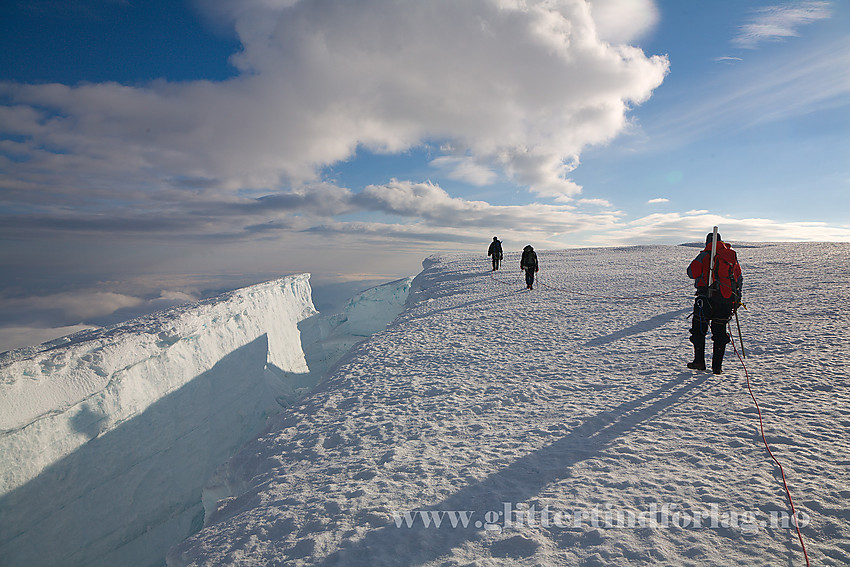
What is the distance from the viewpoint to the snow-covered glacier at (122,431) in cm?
676

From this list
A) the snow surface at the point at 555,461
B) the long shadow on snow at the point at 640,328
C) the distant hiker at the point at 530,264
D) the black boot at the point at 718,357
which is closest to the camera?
the snow surface at the point at 555,461

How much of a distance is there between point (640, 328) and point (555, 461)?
192 inches

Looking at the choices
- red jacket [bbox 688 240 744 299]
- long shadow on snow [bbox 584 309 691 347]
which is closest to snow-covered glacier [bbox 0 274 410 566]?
long shadow on snow [bbox 584 309 691 347]

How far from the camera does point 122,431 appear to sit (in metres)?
8.54

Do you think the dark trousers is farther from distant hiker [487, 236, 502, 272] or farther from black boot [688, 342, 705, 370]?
distant hiker [487, 236, 502, 272]

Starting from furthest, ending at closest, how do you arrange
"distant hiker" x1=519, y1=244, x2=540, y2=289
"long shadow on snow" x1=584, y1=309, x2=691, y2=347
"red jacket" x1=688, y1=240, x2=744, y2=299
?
1. "distant hiker" x1=519, y1=244, x2=540, y2=289
2. "long shadow on snow" x1=584, y1=309, x2=691, y2=347
3. "red jacket" x1=688, y1=240, x2=744, y2=299

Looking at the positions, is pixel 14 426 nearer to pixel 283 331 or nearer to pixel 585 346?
pixel 585 346

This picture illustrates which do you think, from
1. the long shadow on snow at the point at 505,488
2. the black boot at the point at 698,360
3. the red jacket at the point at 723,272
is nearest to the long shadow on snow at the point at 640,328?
the black boot at the point at 698,360

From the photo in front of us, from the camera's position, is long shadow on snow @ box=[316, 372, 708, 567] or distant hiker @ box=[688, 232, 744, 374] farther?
distant hiker @ box=[688, 232, 744, 374]

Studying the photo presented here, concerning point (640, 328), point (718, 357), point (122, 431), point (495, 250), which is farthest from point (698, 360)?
point (495, 250)

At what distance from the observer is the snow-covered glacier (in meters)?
6.76

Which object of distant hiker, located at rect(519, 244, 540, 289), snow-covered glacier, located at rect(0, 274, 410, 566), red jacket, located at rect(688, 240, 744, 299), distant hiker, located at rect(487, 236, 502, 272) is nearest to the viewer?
red jacket, located at rect(688, 240, 744, 299)

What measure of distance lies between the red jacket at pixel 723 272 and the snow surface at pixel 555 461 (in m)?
1.03

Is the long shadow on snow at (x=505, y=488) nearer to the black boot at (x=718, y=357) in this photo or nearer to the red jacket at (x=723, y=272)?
the black boot at (x=718, y=357)
